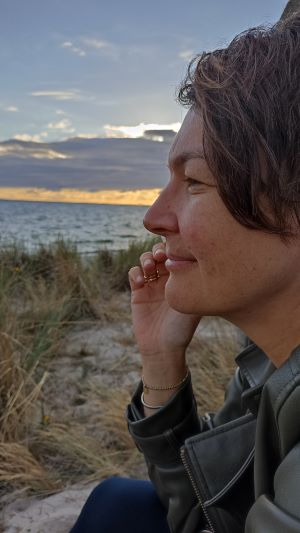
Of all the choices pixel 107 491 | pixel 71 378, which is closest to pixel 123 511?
pixel 107 491

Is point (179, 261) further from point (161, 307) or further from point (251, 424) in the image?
point (161, 307)

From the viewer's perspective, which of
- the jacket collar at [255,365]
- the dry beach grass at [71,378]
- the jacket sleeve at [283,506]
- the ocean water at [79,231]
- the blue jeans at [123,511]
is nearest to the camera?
the jacket sleeve at [283,506]

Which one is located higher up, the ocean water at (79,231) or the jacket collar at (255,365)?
the jacket collar at (255,365)

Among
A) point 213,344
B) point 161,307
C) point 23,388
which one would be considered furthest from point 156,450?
point 213,344

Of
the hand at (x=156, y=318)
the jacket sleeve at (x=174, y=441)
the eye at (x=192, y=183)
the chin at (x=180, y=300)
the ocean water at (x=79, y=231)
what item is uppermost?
the eye at (x=192, y=183)

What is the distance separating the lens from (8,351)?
3.09 meters

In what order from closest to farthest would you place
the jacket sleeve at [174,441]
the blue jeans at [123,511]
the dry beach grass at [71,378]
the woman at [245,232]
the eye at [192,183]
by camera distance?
the woman at [245,232] → the eye at [192,183] → the jacket sleeve at [174,441] → the blue jeans at [123,511] → the dry beach grass at [71,378]

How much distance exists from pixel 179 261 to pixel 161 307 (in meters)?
0.60

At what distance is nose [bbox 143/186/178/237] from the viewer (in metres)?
1.14

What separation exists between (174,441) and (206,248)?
0.65m

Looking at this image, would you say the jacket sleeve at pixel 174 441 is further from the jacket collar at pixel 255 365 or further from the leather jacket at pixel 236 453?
the jacket collar at pixel 255 365

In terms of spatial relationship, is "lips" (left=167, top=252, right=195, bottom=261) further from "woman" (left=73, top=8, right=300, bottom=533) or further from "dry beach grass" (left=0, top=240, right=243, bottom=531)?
"dry beach grass" (left=0, top=240, right=243, bottom=531)

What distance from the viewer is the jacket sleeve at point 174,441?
1.44 meters

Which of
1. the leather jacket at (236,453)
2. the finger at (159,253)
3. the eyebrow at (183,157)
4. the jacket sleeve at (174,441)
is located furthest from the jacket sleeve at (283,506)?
the finger at (159,253)
